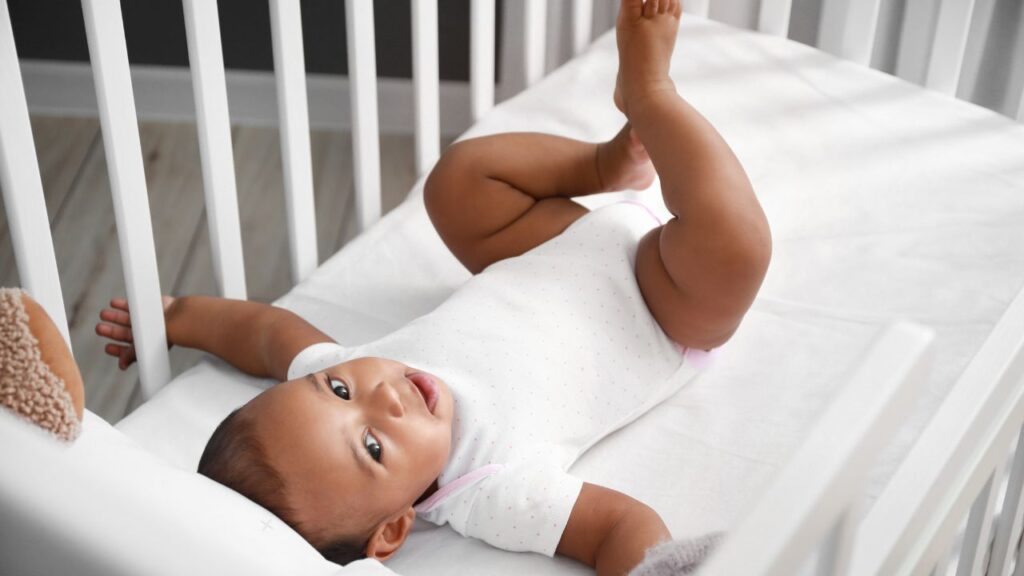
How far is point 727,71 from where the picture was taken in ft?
4.09

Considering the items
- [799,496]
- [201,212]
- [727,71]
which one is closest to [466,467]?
[799,496]

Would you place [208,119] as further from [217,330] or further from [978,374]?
[978,374]

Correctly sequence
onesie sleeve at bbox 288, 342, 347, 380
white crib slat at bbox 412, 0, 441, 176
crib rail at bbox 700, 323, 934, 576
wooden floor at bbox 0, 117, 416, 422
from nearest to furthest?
crib rail at bbox 700, 323, 934, 576, onesie sleeve at bbox 288, 342, 347, 380, white crib slat at bbox 412, 0, 441, 176, wooden floor at bbox 0, 117, 416, 422

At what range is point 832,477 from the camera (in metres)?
0.41

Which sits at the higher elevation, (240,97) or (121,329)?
(121,329)

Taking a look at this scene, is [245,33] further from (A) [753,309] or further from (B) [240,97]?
(A) [753,309]

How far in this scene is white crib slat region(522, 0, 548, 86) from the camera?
4.10 ft

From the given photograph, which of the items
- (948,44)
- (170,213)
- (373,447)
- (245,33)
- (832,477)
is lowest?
(170,213)

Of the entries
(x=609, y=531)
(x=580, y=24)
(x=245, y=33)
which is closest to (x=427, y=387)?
(x=609, y=531)

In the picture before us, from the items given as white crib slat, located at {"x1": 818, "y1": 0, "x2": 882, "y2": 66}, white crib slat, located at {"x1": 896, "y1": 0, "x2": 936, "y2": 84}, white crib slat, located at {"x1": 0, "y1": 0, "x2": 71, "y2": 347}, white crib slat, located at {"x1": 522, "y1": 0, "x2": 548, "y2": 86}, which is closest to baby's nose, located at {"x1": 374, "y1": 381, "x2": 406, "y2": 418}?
white crib slat, located at {"x1": 0, "y1": 0, "x2": 71, "y2": 347}

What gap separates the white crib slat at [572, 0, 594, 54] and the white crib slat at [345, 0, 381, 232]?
31 centimetres

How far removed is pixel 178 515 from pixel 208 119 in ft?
1.46

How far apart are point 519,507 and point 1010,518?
0.32m

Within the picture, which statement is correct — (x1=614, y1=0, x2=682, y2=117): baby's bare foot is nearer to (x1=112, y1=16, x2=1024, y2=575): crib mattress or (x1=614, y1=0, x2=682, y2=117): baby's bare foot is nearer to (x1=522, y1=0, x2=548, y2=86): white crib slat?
(x1=112, y1=16, x2=1024, y2=575): crib mattress
